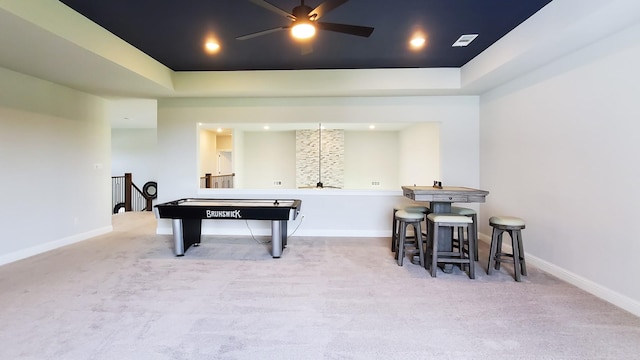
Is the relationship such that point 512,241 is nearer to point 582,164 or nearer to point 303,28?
point 582,164


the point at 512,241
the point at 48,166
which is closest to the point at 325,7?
the point at 512,241

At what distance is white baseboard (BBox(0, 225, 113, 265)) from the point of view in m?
3.72

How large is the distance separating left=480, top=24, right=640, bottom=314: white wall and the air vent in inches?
35.9

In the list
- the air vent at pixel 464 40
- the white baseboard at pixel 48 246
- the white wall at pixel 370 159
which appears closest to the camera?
the air vent at pixel 464 40

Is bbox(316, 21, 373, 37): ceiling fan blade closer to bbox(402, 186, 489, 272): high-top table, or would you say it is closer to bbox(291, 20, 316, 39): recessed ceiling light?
bbox(291, 20, 316, 39): recessed ceiling light

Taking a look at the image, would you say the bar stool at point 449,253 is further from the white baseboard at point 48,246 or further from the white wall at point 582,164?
the white baseboard at point 48,246

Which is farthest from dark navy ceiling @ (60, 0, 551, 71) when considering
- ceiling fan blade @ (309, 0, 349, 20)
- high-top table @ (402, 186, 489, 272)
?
high-top table @ (402, 186, 489, 272)

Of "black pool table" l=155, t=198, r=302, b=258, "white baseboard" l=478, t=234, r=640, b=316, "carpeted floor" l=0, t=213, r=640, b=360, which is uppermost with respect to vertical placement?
"black pool table" l=155, t=198, r=302, b=258

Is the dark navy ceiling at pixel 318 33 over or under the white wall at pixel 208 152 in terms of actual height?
over

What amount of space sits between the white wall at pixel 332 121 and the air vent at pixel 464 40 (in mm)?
1333

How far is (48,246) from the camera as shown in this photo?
4.25 m

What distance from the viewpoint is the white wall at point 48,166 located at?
12.4 ft

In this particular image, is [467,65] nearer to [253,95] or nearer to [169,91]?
[253,95]

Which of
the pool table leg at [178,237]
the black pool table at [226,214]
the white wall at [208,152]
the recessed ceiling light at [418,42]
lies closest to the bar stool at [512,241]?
the recessed ceiling light at [418,42]
